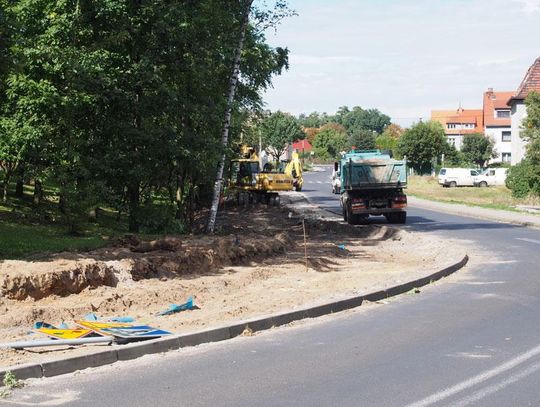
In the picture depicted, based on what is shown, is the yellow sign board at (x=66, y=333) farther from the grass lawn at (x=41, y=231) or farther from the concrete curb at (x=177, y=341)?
the grass lawn at (x=41, y=231)

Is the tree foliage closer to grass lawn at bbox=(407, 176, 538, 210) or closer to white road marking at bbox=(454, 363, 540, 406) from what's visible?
white road marking at bbox=(454, 363, 540, 406)

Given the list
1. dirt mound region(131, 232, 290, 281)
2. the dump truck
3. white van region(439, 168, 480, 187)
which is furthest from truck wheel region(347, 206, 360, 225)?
white van region(439, 168, 480, 187)

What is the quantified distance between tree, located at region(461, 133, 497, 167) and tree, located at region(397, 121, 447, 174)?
4.51 metres

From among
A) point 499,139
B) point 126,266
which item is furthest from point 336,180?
point 499,139

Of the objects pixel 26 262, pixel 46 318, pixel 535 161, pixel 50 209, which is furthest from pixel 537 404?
pixel 535 161

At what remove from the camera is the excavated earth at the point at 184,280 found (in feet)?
32.9

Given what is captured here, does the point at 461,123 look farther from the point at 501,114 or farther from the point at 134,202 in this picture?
the point at 134,202

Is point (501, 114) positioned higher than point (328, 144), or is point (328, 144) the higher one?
point (501, 114)

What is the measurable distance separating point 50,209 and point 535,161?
28708 millimetres

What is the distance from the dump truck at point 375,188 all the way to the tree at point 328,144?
392ft

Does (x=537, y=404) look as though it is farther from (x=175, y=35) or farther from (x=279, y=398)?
(x=175, y=35)

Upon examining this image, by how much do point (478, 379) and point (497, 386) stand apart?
0.88 ft

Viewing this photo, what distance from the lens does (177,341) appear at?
8609mm

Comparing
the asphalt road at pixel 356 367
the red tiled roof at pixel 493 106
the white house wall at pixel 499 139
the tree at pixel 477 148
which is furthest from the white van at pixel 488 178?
the asphalt road at pixel 356 367
